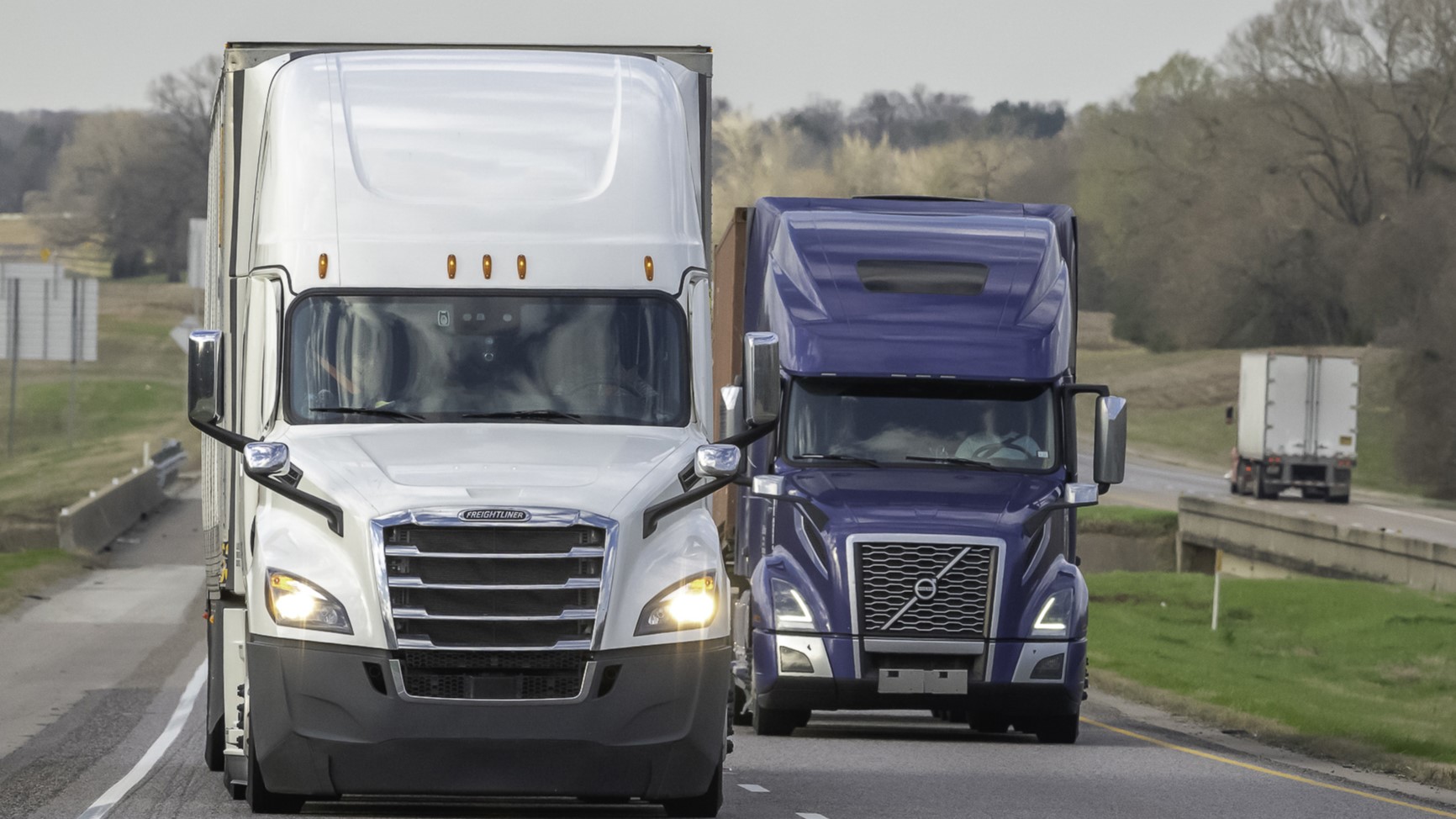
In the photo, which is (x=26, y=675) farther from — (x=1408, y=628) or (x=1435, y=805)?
(x=1408, y=628)

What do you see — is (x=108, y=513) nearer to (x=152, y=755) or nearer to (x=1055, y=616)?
(x=152, y=755)

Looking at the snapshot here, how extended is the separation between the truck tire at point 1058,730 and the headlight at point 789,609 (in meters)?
2.28

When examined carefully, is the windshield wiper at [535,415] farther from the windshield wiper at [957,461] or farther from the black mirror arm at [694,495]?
the windshield wiper at [957,461]

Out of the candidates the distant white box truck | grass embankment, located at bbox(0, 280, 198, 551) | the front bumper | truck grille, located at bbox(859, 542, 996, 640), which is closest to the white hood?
truck grille, located at bbox(859, 542, 996, 640)

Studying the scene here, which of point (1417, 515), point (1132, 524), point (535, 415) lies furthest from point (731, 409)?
point (1417, 515)

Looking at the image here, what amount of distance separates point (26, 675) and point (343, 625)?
1518 centimetres

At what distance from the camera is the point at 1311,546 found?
1823 inches

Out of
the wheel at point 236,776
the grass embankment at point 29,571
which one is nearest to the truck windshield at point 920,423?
the wheel at point 236,776

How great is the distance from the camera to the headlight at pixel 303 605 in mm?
10289

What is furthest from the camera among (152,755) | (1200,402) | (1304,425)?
(1200,402)

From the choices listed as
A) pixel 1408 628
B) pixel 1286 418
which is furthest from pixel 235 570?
pixel 1286 418

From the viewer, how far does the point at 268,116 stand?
11656mm

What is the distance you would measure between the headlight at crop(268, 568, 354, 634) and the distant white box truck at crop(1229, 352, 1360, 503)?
178 feet

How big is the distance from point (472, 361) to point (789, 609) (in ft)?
20.6
